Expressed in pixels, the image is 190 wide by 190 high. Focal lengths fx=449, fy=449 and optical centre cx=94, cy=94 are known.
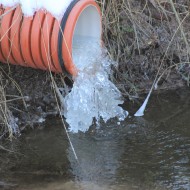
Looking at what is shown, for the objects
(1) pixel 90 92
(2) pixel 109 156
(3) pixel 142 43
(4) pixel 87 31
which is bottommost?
(2) pixel 109 156

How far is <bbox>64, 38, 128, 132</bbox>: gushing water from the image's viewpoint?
3.30 m

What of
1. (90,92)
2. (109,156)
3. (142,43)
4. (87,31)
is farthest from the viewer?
(142,43)

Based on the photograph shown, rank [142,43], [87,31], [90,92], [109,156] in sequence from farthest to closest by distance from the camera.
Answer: [142,43]
[87,31]
[90,92]
[109,156]

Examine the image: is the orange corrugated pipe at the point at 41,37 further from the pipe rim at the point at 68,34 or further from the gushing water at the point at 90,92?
the gushing water at the point at 90,92

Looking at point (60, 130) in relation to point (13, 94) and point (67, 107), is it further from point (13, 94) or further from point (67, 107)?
point (13, 94)

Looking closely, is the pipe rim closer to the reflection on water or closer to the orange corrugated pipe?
the orange corrugated pipe

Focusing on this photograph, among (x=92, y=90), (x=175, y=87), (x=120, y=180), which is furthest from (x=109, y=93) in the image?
(x=120, y=180)

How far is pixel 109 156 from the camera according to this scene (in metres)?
2.95

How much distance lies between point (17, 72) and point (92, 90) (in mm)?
636

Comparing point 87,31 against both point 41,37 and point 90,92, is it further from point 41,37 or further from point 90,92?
point 41,37

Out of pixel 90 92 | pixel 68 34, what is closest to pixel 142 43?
pixel 90 92

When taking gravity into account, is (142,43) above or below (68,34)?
below

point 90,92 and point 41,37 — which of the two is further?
point 90,92

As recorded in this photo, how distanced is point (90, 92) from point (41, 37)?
23.5 inches
